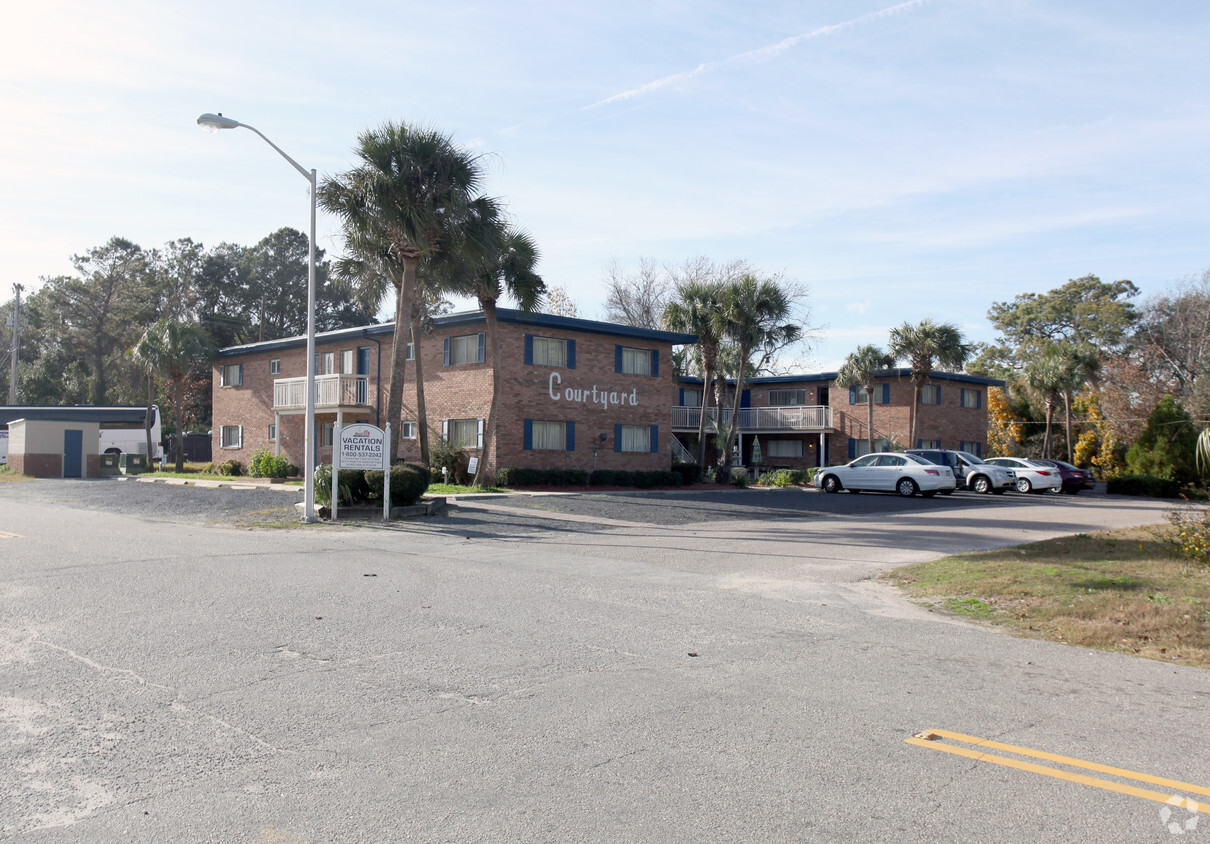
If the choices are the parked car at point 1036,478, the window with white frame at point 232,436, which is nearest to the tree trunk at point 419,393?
the window with white frame at point 232,436

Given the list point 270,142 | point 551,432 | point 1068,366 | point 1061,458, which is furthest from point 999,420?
point 270,142

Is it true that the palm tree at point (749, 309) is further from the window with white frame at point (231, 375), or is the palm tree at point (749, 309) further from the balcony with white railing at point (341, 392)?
the window with white frame at point (231, 375)

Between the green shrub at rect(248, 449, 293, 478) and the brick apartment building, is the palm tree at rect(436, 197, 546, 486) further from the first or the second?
the green shrub at rect(248, 449, 293, 478)

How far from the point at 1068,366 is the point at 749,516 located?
29.3 meters

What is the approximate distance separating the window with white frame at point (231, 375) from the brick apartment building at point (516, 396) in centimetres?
6

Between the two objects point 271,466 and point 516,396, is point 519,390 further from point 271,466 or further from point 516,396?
point 271,466

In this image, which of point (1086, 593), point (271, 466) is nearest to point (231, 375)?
point (271, 466)

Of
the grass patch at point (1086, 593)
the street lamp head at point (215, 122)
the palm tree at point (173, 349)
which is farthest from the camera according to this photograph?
the palm tree at point (173, 349)

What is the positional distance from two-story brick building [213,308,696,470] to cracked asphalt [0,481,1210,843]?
1905cm

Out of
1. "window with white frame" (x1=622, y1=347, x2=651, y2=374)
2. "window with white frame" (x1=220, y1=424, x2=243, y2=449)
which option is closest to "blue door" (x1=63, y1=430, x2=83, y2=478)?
"window with white frame" (x1=220, y1=424, x2=243, y2=449)

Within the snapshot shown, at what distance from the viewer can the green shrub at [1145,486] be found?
32438 mm

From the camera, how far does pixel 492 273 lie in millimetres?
27109

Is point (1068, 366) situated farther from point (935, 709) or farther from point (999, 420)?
point (935, 709)

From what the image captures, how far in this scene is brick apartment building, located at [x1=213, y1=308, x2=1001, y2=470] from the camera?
101ft
